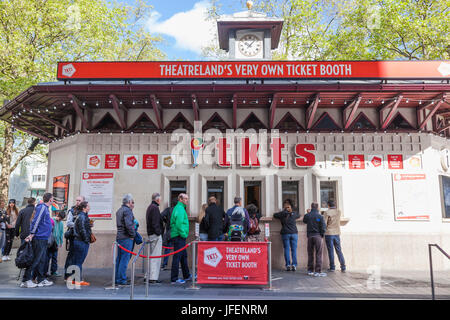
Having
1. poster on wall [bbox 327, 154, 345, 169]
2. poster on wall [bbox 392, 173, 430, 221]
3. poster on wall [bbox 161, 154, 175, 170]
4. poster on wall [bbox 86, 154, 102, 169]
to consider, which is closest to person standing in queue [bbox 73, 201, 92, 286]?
Answer: poster on wall [bbox 86, 154, 102, 169]

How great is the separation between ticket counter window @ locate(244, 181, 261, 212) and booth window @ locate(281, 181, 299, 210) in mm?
774

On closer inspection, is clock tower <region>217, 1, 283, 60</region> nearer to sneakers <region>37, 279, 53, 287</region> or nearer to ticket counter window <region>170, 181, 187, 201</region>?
ticket counter window <region>170, 181, 187, 201</region>

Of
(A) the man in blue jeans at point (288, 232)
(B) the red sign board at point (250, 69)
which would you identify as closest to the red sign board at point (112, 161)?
(B) the red sign board at point (250, 69)

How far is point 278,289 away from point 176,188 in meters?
4.87

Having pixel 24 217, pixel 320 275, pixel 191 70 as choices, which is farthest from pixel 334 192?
pixel 24 217

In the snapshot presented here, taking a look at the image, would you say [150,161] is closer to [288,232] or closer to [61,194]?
[61,194]

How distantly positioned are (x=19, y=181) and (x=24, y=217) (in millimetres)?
110531

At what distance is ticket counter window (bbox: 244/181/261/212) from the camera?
10.7 meters

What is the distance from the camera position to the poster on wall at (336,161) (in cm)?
1071

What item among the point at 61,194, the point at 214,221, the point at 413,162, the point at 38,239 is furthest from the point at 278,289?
the point at 61,194

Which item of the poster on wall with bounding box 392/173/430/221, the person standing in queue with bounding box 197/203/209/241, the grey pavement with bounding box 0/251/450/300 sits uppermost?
the poster on wall with bounding box 392/173/430/221

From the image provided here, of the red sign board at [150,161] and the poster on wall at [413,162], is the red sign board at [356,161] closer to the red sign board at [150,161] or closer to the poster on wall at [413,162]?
the poster on wall at [413,162]

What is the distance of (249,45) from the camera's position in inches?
518

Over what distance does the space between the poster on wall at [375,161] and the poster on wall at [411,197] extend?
1.76ft
